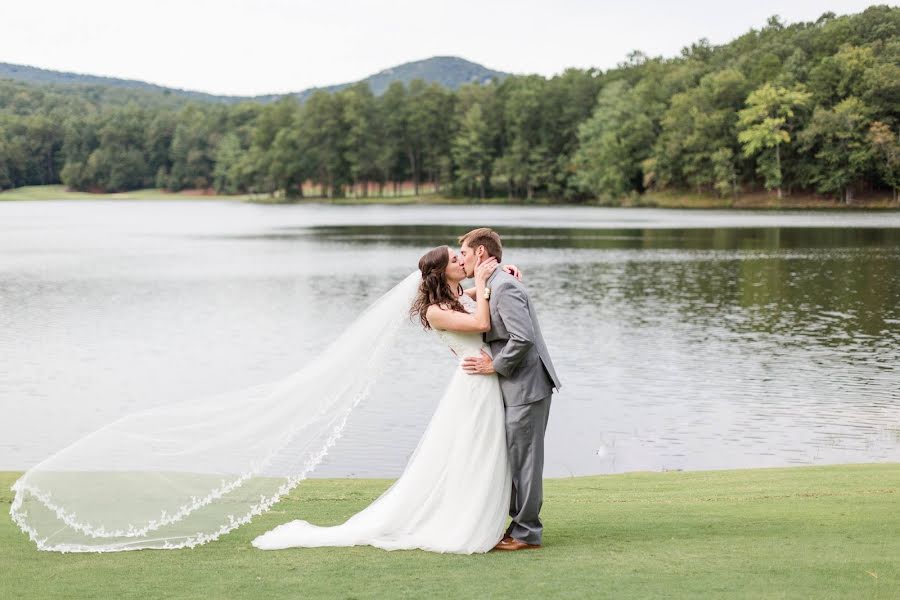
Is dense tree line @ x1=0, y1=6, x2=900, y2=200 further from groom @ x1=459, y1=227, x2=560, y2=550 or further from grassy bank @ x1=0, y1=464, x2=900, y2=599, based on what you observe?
groom @ x1=459, y1=227, x2=560, y2=550

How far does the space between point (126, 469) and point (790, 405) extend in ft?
49.7

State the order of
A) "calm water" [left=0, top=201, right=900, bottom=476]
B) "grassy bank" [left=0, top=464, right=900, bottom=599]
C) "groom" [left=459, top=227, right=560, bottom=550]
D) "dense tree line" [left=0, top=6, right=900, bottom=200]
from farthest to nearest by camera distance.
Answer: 1. "dense tree line" [left=0, top=6, right=900, bottom=200]
2. "calm water" [left=0, top=201, right=900, bottom=476]
3. "groom" [left=459, top=227, right=560, bottom=550]
4. "grassy bank" [left=0, top=464, right=900, bottom=599]

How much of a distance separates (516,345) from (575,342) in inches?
831

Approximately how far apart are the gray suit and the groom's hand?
5cm

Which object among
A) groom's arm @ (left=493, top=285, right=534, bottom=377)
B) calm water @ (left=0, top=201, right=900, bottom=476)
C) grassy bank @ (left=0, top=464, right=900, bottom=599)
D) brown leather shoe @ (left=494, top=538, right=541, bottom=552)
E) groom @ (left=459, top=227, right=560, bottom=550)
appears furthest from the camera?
calm water @ (left=0, top=201, right=900, bottom=476)

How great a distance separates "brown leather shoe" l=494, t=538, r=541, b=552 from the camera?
758 centimetres

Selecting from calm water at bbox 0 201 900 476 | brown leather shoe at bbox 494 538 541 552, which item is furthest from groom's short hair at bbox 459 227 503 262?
calm water at bbox 0 201 900 476

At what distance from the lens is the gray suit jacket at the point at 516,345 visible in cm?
736

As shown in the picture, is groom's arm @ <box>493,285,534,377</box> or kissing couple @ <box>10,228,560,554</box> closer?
groom's arm @ <box>493,285,534,377</box>

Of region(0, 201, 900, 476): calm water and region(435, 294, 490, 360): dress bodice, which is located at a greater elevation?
region(435, 294, 490, 360): dress bodice

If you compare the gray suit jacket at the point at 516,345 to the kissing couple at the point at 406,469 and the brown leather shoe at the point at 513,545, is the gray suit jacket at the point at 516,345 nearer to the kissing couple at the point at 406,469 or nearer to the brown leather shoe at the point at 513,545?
the kissing couple at the point at 406,469

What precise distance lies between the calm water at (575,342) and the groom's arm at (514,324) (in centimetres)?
841

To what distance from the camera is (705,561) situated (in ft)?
22.8

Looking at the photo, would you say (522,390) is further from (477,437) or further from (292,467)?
(292,467)
